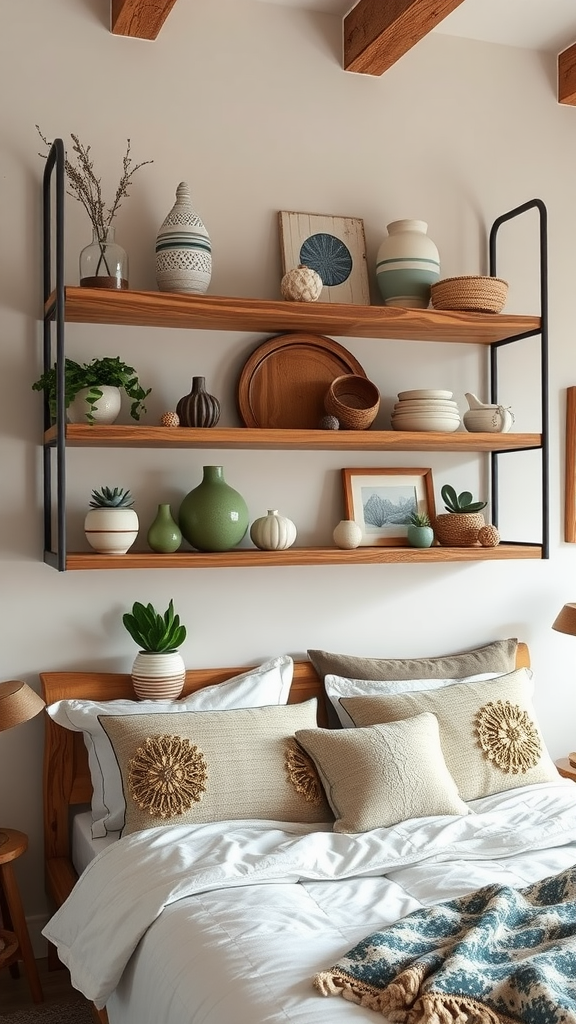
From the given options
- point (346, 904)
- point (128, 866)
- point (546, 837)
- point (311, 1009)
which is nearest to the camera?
point (311, 1009)

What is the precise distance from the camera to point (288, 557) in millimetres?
2758

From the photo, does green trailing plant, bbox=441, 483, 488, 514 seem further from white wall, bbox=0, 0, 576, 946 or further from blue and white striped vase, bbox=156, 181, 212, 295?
blue and white striped vase, bbox=156, 181, 212, 295

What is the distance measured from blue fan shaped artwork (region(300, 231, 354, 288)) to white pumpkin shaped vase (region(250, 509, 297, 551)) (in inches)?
30.8

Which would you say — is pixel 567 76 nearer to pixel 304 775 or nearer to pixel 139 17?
pixel 139 17

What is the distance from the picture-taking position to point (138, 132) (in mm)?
2852

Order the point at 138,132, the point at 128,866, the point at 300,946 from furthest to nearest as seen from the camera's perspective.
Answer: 1. the point at 138,132
2. the point at 128,866
3. the point at 300,946

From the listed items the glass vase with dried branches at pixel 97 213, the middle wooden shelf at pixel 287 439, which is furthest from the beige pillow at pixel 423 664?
the glass vase with dried branches at pixel 97 213

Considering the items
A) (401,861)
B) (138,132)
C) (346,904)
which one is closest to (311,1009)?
(346,904)

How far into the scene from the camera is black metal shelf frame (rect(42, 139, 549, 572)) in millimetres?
2463

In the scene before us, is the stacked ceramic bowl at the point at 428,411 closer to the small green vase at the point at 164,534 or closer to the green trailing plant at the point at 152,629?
the small green vase at the point at 164,534

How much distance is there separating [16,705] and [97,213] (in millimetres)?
1383

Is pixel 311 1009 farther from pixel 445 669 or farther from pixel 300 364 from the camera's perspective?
pixel 300 364

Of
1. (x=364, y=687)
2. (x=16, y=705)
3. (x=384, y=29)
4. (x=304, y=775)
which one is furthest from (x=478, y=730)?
(x=384, y=29)

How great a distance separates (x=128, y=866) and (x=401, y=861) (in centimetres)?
61
